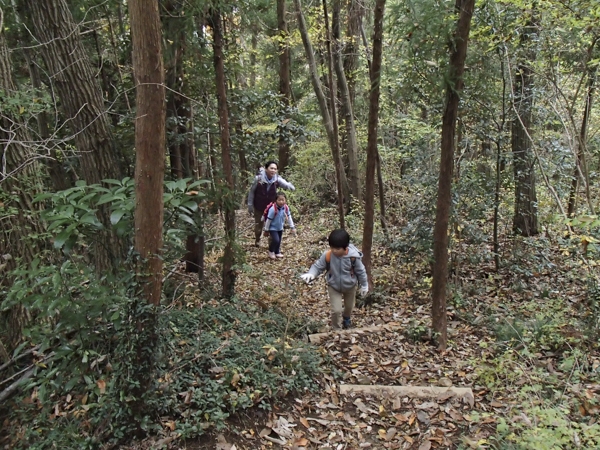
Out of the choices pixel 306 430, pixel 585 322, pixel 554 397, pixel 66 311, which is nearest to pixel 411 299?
pixel 585 322

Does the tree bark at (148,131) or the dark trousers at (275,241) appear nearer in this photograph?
the tree bark at (148,131)

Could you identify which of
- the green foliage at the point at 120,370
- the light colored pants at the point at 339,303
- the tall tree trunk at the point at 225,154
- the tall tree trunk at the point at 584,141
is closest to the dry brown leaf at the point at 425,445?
the green foliage at the point at 120,370

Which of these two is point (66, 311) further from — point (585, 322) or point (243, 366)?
point (585, 322)

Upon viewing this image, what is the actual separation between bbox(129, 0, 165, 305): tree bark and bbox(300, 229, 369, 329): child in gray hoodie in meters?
2.85

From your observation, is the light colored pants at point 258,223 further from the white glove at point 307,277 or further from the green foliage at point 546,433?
the green foliage at point 546,433

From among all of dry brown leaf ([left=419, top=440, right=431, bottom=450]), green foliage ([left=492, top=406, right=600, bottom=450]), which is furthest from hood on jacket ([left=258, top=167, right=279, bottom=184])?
green foliage ([left=492, top=406, right=600, bottom=450])

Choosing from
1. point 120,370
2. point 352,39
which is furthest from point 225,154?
point 352,39

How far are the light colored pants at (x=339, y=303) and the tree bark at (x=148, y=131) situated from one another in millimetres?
3430

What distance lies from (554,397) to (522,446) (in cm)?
121

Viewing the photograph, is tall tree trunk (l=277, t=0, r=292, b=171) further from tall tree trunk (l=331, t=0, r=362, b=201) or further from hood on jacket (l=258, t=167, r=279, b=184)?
hood on jacket (l=258, t=167, r=279, b=184)

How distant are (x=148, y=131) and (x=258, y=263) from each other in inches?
263

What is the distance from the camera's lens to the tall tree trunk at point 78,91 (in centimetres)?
495

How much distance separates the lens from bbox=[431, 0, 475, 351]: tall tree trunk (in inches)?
179

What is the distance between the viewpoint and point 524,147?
830 cm
